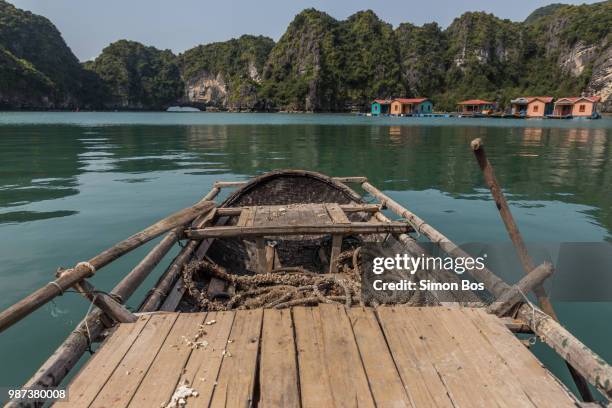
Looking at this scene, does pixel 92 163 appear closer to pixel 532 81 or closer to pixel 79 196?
pixel 79 196

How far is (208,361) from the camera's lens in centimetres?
251

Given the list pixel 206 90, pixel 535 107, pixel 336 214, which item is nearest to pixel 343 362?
pixel 336 214

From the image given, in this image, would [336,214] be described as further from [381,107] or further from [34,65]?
[34,65]

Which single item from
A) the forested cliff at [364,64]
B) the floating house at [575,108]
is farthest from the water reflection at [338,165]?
the forested cliff at [364,64]

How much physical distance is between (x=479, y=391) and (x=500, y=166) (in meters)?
17.8

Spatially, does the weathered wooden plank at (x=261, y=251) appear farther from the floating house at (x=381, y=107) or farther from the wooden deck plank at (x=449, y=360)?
the floating house at (x=381, y=107)

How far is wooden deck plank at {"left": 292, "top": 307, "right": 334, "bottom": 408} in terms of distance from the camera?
7.18ft

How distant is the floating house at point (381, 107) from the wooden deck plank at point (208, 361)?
95778 mm

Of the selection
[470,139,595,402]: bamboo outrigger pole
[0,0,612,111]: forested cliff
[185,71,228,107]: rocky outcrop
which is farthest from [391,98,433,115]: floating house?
[470,139,595,402]: bamboo outrigger pole

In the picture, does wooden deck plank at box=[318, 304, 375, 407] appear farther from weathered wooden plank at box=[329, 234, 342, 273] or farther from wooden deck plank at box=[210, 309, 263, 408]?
weathered wooden plank at box=[329, 234, 342, 273]

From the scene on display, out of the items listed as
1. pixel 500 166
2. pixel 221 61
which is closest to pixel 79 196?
pixel 500 166

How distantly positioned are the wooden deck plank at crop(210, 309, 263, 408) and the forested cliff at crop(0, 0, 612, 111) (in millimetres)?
104992

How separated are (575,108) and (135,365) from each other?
270 feet

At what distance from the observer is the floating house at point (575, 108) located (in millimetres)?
63812
